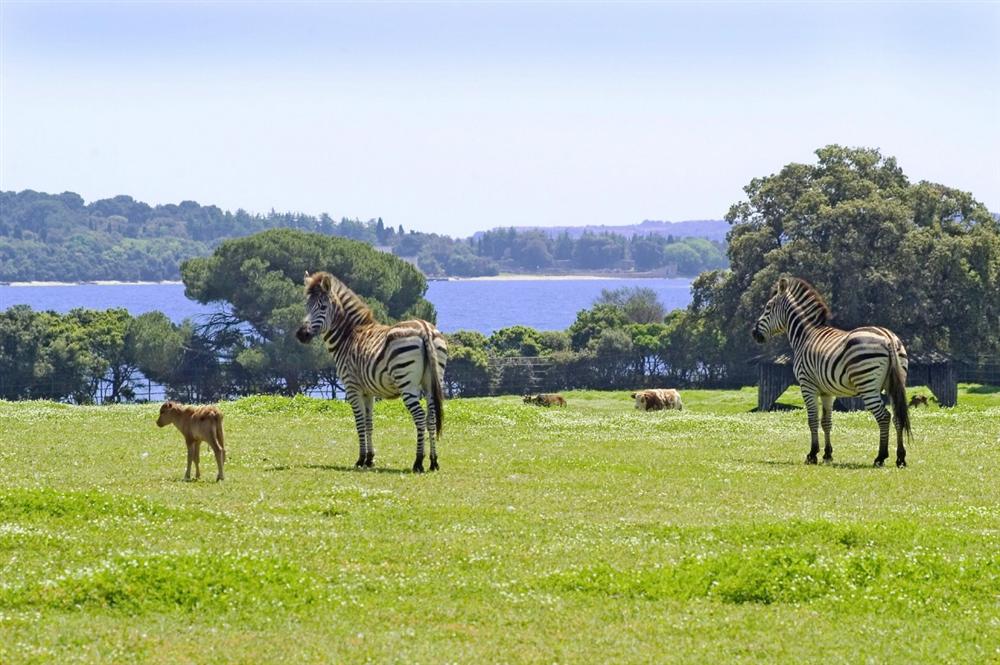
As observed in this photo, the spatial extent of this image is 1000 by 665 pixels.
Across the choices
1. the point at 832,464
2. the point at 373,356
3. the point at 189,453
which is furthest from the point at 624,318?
the point at 189,453

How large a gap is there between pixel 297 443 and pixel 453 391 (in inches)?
1897

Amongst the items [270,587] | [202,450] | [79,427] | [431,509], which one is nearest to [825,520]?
[431,509]

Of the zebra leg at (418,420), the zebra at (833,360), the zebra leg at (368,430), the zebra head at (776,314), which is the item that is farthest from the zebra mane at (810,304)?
the zebra leg at (368,430)

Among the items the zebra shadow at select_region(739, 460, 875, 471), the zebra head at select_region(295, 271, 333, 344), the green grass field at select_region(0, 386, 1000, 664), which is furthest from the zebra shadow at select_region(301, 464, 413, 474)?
the zebra shadow at select_region(739, 460, 875, 471)

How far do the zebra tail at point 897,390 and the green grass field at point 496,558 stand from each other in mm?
904

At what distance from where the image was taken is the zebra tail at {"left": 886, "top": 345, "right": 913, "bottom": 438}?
25125 millimetres

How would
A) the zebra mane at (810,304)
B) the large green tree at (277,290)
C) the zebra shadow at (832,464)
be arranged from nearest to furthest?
the zebra shadow at (832,464) → the zebra mane at (810,304) → the large green tree at (277,290)

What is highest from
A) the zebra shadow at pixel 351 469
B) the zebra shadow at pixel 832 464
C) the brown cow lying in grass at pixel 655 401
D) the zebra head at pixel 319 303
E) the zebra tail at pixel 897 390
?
the zebra head at pixel 319 303

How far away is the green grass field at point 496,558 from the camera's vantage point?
12.3 meters

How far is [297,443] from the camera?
29.1 metres

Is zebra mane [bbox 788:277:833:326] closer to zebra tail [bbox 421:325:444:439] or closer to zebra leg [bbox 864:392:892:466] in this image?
zebra leg [bbox 864:392:892:466]

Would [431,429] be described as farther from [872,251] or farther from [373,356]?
[872,251]

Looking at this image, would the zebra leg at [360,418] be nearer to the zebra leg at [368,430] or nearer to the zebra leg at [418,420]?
the zebra leg at [368,430]

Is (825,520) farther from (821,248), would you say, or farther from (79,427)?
(821,248)
